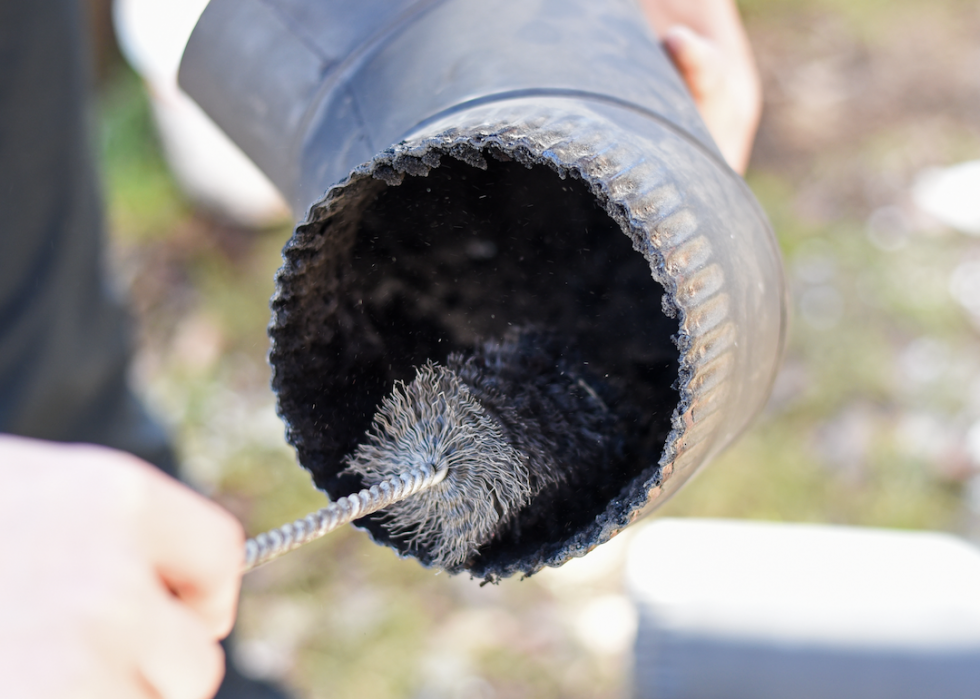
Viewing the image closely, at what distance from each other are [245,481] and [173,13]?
1085 mm

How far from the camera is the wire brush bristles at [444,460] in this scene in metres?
0.64

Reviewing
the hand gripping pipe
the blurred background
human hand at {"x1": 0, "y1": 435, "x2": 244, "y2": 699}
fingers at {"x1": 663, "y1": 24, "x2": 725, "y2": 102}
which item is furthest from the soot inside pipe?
the blurred background

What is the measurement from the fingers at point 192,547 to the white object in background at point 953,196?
6.75 feet

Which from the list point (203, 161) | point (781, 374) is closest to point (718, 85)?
point (781, 374)

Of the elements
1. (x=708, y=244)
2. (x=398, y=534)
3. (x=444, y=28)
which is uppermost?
(x=444, y=28)

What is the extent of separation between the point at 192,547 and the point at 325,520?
0.32 ft

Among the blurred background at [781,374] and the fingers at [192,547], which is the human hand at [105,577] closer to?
the fingers at [192,547]

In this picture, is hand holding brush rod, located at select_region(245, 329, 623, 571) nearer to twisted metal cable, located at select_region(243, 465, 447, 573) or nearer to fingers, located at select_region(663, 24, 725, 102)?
twisted metal cable, located at select_region(243, 465, 447, 573)

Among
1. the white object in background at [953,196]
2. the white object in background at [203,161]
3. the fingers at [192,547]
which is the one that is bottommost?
the white object in background at [953,196]

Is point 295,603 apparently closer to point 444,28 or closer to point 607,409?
point 607,409

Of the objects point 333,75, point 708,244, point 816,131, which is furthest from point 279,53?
point 816,131

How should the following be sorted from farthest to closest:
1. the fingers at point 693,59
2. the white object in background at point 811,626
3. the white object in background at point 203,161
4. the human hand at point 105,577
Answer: the white object in background at point 203,161, the white object in background at point 811,626, the fingers at point 693,59, the human hand at point 105,577

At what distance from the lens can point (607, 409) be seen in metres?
0.72

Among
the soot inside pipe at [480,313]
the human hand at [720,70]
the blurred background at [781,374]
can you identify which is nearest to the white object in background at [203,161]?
the blurred background at [781,374]
